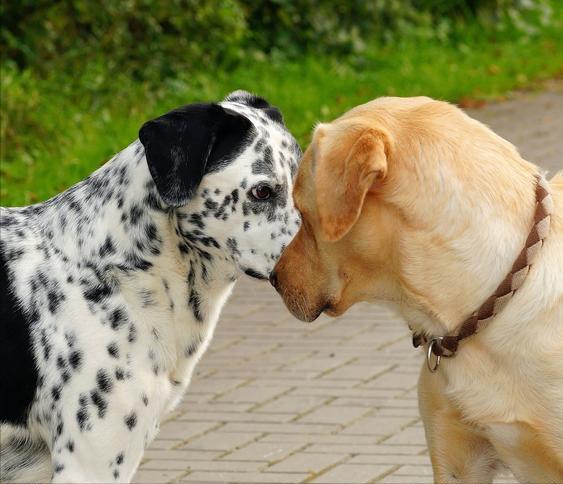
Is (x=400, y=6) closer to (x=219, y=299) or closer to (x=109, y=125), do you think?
(x=109, y=125)

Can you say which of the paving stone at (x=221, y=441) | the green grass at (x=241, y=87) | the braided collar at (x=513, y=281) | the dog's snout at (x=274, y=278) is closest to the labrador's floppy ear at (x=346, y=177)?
the dog's snout at (x=274, y=278)

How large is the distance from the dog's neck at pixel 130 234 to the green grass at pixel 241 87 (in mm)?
4243

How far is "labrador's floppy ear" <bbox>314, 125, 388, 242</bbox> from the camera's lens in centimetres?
396

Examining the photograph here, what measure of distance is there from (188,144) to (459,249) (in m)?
0.96

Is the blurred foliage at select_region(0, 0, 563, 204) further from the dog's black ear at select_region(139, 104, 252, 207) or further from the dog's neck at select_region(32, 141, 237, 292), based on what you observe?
the dog's black ear at select_region(139, 104, 252, 207)

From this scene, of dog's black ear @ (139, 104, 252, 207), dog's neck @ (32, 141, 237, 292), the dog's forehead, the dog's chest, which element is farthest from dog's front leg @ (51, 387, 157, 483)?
the dog's forehead

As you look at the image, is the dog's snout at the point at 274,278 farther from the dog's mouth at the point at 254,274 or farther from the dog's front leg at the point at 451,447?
the dog's front leg at the point at 451,447

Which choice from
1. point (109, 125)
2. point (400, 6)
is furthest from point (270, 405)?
point (400, 6)

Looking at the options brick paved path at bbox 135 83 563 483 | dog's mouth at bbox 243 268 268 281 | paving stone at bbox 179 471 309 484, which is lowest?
brick paved path at bbox 135 83 563 483

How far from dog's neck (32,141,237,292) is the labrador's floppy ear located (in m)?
0.55

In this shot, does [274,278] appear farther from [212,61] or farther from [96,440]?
[212,61]

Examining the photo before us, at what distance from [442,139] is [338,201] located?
0.40 meters

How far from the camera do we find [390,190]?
13.3ft

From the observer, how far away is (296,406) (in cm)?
634
